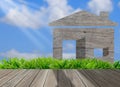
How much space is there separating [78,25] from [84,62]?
12.9 ft

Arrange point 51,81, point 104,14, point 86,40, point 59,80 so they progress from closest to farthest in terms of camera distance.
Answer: point 51,81
point 59,80
point 86,40
point 104,14

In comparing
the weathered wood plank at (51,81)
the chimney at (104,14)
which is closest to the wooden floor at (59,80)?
the weathered wood plank at (51,81)

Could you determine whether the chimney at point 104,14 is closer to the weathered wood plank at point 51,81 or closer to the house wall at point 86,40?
the house wall at point 86,40

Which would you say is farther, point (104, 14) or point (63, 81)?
point (104, 14)

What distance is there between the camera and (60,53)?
12016 millimetres

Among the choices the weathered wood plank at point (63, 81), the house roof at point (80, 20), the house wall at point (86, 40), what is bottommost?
the weathered wood plank at point (63, 81)

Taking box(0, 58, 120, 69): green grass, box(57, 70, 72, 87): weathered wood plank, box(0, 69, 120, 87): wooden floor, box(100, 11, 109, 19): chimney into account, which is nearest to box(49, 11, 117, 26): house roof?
box(100, 11, 109, 19): chimney

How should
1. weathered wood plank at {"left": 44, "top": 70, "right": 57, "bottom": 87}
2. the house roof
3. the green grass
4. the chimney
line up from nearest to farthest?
weathered wood plank at {"left": 44, "top": 70, "right": 57, "bottom": 87} → the green grass → the house roof → the chimney

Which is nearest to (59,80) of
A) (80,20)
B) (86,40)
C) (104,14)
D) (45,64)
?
(45,64)

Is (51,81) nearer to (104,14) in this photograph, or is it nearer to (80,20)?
(80,20)

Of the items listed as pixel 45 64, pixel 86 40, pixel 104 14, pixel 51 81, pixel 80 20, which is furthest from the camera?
pixel 104 14

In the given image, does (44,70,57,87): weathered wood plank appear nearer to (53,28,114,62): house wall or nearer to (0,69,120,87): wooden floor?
(0,69,120,87): wooden floor

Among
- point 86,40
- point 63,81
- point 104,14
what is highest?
point 104,14

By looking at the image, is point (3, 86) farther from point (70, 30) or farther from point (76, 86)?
point (70, 30)
